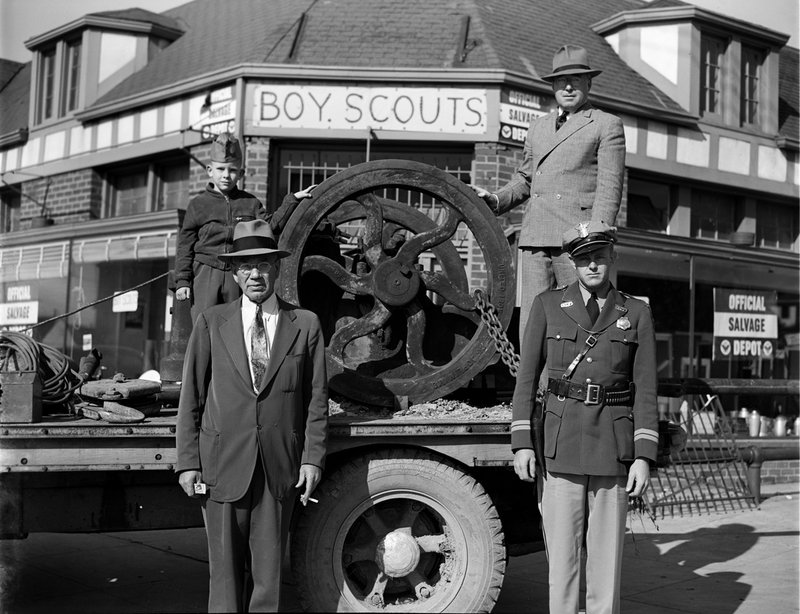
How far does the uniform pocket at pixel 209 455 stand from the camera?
3869mm

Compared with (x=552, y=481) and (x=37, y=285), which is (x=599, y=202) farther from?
(x=37, y=285)

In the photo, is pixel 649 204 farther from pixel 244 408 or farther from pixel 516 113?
pixel 244 408

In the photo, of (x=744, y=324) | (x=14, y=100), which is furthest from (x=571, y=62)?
(x=14, y=100)

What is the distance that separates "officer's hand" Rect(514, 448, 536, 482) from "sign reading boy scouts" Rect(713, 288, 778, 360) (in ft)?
31.9

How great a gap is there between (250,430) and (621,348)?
1.61 metres

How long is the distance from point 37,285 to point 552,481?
37.3ft

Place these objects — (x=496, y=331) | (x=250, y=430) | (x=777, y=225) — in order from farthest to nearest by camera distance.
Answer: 1. (x=777, y=225)
2. (x=496, y=331)
3. (x=250, y=430)

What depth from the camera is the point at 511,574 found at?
6.34 meters

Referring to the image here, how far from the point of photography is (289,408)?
3.96 metres

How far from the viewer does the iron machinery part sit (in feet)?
16.5

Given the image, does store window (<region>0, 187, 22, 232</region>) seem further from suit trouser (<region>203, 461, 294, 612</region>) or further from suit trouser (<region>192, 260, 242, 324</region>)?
suit trouser (<region>203, 461, 294, 612</region>)

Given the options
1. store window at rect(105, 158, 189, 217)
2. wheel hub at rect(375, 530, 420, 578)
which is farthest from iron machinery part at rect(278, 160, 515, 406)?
store window at rect(105, 158, 189, 217)

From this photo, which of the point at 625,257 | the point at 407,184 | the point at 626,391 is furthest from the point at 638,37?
the point at 626,391

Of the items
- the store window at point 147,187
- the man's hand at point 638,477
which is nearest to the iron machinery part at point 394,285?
the man's hand at point 638,477
